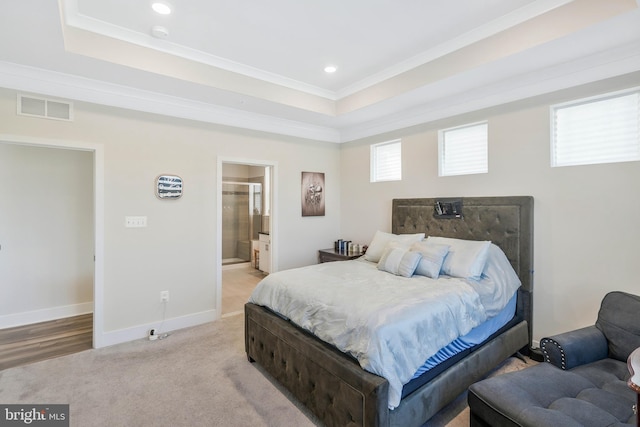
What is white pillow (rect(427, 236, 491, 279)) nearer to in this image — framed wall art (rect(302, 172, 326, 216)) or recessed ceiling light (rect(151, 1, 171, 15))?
framed wall art (rect(302, 172, 326, 216))

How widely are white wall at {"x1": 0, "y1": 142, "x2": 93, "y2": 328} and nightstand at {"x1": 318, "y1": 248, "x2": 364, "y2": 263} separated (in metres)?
3.24

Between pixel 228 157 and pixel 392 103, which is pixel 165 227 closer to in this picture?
pixel 228 157

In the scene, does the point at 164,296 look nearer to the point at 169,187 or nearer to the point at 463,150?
the point at 169,187

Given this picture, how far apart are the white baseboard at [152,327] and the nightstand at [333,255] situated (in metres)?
1.71

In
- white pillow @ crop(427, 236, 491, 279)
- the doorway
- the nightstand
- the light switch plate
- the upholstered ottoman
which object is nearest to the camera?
the upholstered ottoman

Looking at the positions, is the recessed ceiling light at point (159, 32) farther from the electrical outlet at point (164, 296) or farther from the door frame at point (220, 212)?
the electrical outlet at point (164, 296)

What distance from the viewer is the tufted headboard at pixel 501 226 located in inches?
117

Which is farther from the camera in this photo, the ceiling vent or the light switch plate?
the light switch plate

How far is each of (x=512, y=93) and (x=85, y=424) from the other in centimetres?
452

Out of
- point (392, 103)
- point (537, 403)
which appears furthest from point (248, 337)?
point (392, 103)

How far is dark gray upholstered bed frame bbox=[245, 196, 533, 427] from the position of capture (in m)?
1.74

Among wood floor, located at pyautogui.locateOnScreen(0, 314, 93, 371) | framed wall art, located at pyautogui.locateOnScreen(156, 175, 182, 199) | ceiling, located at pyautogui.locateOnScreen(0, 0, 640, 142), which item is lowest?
wood floor, located at pyautogui.locateOnScreen(0, 314, 93, 371)

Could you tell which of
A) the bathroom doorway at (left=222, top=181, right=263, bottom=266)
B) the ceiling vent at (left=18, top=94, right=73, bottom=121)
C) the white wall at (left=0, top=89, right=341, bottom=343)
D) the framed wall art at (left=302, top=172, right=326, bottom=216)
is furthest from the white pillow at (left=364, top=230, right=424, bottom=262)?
the bathroom doorway at (left=222, top=181, right=263, bottom=266)

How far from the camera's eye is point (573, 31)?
2197mm
